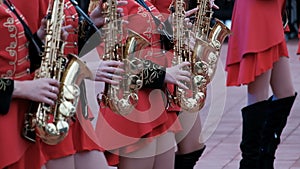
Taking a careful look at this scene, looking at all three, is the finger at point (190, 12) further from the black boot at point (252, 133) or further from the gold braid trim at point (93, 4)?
the black boot at point (252, 133)

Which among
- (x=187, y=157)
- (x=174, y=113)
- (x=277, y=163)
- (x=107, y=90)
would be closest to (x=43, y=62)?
(x=107, y=90)

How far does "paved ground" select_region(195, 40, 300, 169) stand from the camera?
5730 millimetres

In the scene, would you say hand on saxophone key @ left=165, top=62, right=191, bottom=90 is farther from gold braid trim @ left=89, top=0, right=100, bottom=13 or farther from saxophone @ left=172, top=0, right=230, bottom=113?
gold braid trim @ left=89, top=0, right=100, bottom=13

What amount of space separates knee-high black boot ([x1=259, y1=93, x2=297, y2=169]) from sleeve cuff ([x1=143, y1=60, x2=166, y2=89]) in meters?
1.39

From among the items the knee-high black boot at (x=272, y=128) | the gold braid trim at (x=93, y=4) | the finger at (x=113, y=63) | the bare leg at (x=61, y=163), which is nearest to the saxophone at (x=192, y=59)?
the gold braid trim at (x=93, y=4)

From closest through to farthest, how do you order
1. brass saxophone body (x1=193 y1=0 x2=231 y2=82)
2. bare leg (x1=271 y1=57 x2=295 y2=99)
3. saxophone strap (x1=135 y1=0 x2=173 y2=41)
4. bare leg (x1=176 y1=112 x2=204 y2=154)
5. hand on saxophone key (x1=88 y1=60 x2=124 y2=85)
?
hand on saxophone key (x1=88 y1=60 x2=124 y2=85), saxophone strap (x1=135 y1=0 x2=173 y2=41), brass saxophone body (x1=193 y1=0 x2=231 y2=82), bare leg (x1=176 y1=112 x2=204 y2=154), bare leg (x1=271 y1=57 x2=295 y2=99)

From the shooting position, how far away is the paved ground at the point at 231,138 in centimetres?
573

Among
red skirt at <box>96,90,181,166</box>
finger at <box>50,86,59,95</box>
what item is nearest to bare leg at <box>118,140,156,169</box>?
red skirt at <box>96,90,181,166</box>

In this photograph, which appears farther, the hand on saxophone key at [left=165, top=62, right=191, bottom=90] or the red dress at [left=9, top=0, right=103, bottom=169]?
the hand on saxophone key at [left=165, top=62, right=191, bottom=90]

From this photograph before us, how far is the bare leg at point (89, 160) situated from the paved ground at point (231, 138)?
5.99ft

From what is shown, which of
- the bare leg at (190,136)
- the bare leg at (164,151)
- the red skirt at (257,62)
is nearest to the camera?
the bare leg at (164,151)

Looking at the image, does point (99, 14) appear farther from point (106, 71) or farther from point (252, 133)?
point (252, 133)

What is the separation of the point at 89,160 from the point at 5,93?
0.59m

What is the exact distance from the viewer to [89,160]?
3.47m
